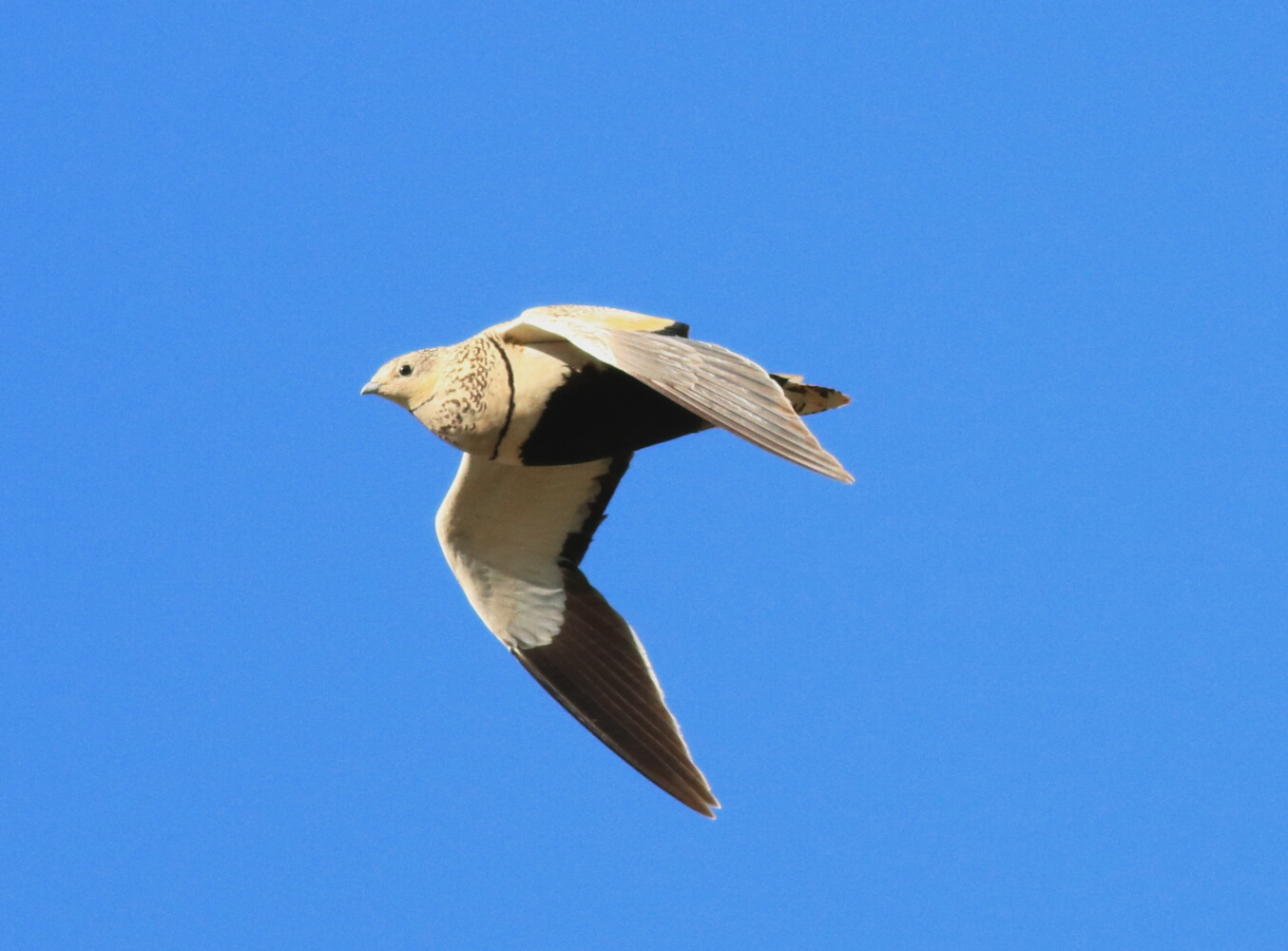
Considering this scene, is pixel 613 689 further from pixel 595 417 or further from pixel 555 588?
pixel 595 417

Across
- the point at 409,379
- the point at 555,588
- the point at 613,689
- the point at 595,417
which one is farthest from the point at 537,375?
the point at 613,689

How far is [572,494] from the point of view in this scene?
9.88 meters

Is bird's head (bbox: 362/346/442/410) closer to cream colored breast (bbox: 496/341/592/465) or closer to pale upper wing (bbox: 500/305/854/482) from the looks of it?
cream colored breast (bbox: 496/341/592/465)

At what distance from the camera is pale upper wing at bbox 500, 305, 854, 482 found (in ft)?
24.0

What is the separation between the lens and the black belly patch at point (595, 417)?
8.62 m

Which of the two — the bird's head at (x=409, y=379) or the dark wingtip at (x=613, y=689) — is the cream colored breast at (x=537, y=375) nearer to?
the bird's head at (x=409, y=379)

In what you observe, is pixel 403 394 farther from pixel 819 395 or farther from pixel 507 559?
pixel 819 395

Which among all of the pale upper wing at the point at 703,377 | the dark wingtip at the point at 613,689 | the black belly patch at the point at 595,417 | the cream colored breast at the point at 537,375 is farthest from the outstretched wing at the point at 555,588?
the pale upper wing at the point at 703,377

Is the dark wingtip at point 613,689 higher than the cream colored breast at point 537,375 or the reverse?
the reverse

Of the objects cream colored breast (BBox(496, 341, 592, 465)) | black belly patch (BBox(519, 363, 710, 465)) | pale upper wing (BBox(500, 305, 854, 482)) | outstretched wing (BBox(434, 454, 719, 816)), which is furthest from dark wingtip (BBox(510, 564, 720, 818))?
pale upper wing (BBox(500, 305, 854, 482))

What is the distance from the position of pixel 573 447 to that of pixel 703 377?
1.17 meters

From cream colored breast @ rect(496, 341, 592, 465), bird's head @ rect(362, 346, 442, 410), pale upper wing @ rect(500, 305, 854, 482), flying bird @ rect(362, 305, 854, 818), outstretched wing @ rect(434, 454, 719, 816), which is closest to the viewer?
pale upper wing @ rect(500, 305, 854, 482)

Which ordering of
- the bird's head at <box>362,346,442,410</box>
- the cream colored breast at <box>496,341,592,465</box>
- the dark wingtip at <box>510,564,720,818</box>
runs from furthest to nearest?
the dark wingtip at <box>510,564,720,818</box>
the bird's head at <box>362,346,442,410</box>
the cream colored breast at <box>496,341,592,465</box>

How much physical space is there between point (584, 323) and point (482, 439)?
0.86 meters
